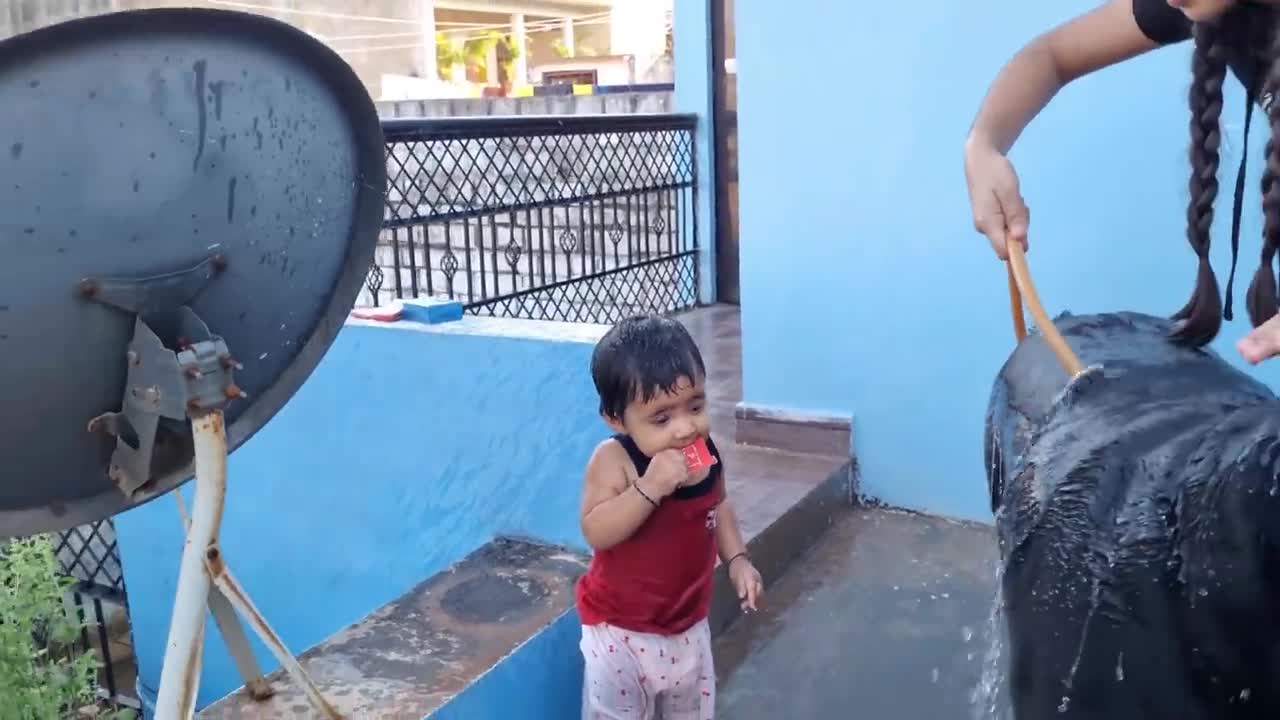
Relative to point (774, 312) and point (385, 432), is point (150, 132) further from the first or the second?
point (774, 312)

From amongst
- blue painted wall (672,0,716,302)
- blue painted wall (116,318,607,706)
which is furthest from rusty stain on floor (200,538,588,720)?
blue painted wall (672,0,716,302)

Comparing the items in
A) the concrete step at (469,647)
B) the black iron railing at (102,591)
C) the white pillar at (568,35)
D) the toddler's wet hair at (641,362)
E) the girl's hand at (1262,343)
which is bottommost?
the black iron railing at (102,591)

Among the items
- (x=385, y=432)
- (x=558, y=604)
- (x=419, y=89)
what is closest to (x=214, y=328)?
(x=558, y=604)

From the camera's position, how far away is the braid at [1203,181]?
1043 millimetres

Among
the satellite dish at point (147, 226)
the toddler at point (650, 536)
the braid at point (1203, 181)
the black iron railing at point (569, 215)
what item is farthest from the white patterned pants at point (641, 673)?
the black iron railing at point (569, 215)

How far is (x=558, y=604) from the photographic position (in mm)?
2291

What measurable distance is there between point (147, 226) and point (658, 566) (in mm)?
1054

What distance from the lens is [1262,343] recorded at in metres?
0.78

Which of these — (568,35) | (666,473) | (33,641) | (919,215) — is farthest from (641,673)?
(568,35)

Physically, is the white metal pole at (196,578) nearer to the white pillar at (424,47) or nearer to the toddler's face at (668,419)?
the toddler's face at (668,419)

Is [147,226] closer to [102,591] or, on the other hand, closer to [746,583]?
[746,583]

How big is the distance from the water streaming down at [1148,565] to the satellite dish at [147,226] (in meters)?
0.97

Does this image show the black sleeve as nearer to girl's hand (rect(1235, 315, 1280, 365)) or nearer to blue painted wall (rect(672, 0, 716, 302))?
girl's hand (rect(1235, 315, 1280, 365))

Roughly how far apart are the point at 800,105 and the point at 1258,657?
2.70m
